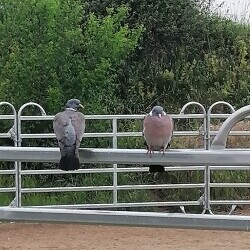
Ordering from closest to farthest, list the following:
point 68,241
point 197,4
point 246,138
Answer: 1. point 68,241
2. point 246,138
3. point 197,4

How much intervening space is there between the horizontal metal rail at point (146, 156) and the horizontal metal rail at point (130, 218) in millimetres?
129

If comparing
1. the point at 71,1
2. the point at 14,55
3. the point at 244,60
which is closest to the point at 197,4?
the point at 244,60

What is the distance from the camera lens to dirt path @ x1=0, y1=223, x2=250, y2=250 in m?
7.68

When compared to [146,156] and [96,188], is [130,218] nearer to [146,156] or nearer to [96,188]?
[146,156]

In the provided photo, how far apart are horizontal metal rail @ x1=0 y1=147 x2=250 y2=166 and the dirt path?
5.65 m

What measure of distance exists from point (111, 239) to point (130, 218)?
6.50 m

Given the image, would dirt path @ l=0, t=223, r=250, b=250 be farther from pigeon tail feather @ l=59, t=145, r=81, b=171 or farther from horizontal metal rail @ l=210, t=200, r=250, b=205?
pigeon tail feather @ l=59, t=145, r=81, b=171

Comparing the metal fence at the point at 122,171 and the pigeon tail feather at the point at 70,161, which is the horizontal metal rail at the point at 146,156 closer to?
the pigeon tail feather at the point at 70,161

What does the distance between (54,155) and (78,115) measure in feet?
5.59

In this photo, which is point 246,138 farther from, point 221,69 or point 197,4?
point 197,4

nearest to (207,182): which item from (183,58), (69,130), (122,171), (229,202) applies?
(229,202)

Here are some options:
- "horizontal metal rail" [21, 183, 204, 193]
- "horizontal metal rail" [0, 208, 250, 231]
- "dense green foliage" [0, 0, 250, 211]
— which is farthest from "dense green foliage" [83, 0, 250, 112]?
"horizontal metal rail" [0, 208, 250, 231]

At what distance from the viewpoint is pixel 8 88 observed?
10.5 m

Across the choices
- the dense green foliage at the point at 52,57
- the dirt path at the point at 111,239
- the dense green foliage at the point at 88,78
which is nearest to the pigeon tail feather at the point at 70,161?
the dirt path at the point at 111,239
